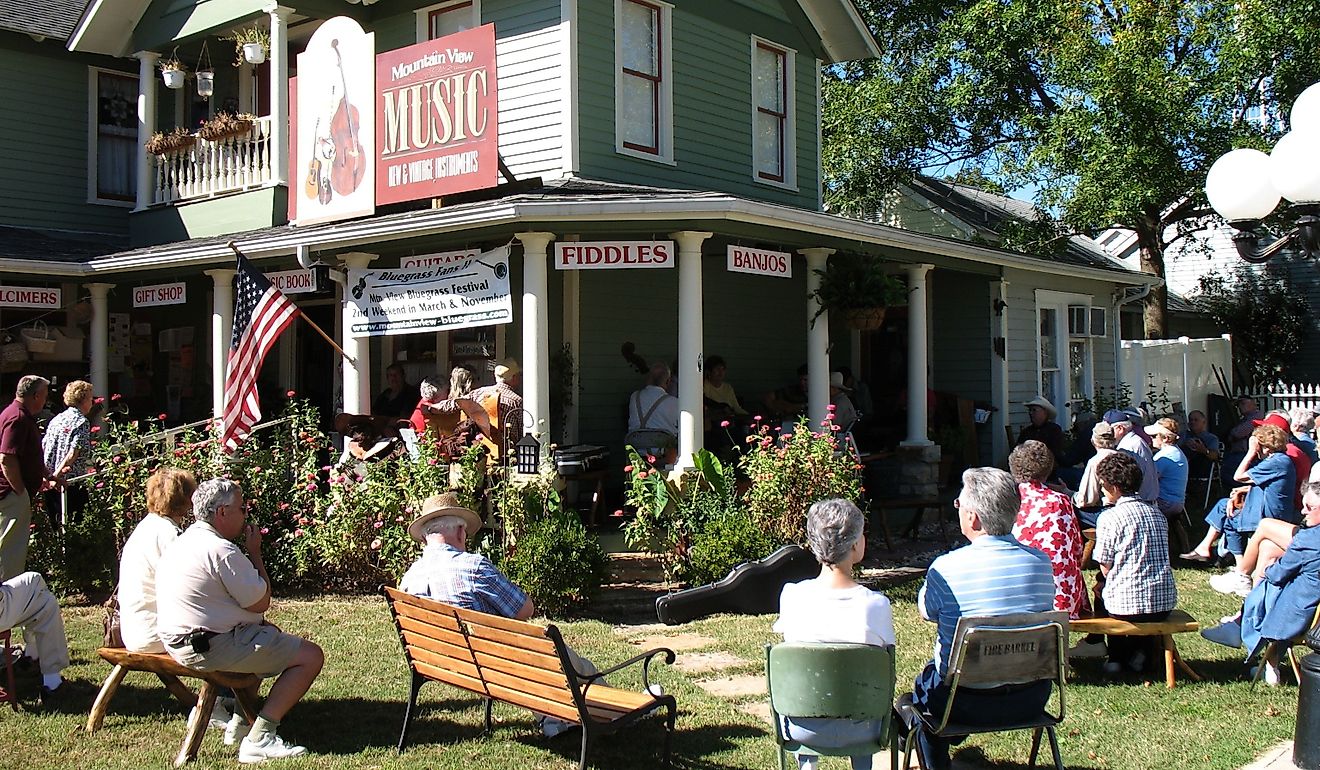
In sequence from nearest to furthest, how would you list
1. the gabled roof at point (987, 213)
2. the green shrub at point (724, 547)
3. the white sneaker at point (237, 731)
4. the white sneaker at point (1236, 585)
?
the white sneaker at point (237, 731)
the white sneaker at point (1236, 585)
the green shrub at point (724, 547)
the gabled roof at point (987, 213)

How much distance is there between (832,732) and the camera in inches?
181

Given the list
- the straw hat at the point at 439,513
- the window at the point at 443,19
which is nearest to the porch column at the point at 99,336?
the window at the point at 443,19

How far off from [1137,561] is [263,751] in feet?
16.1

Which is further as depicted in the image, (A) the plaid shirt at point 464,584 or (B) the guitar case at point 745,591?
(B) the guitar case at point 745,591

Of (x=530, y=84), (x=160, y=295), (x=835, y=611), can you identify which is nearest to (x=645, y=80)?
(x=530, y=84)

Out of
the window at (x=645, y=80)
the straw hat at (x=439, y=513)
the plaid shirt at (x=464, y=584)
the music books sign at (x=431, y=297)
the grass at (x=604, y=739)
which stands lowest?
the grass at (x=604, y=739)

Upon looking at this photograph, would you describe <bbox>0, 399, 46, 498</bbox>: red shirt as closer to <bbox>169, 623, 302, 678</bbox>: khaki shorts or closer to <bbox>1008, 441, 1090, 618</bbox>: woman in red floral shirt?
<bbox>169, 623, 302, 678</bbox>: khaki shorts

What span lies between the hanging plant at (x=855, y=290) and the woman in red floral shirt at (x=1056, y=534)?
5.14 m

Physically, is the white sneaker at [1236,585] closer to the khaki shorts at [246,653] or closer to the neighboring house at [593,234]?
the neighboring house at [593,234]

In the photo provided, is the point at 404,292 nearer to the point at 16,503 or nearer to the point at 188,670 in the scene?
the point at 16,503

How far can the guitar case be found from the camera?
8.69 metres

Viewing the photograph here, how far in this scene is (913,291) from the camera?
1353 cm

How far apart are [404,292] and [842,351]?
762 centimetres

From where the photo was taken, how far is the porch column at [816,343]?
11.9m
